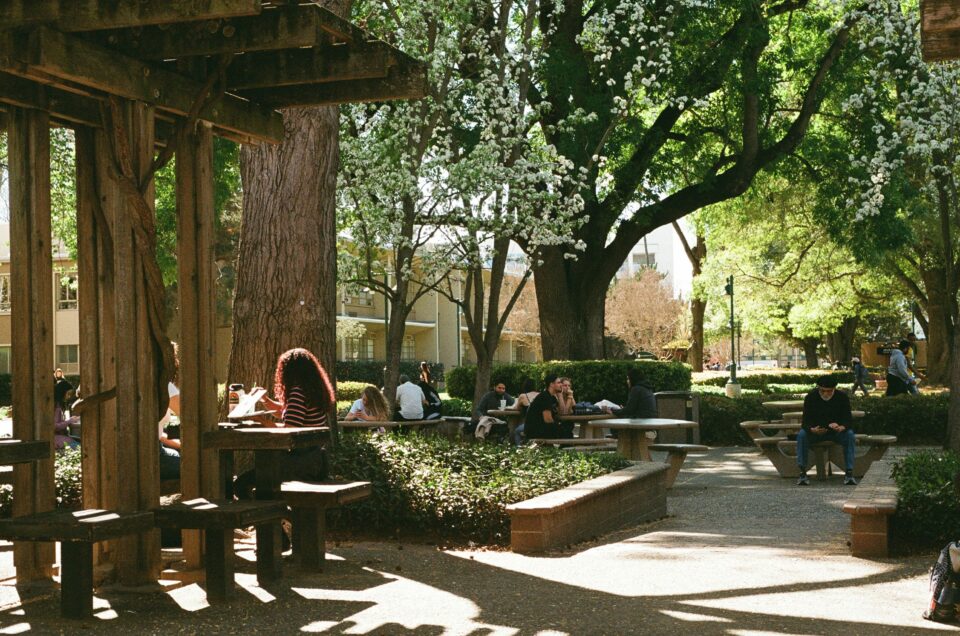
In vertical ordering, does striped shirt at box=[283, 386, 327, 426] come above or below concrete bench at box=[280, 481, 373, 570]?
above

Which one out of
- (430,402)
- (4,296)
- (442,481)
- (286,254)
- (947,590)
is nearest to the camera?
(947,590)

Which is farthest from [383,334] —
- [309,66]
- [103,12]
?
[103,12]

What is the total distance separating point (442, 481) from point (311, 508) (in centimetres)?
209

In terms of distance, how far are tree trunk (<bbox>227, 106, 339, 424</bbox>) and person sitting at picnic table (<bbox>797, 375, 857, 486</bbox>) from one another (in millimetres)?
6919

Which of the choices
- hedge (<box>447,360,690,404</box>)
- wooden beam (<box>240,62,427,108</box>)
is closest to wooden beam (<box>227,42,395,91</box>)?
wooden beam (<box>240,62,427,108</box>)

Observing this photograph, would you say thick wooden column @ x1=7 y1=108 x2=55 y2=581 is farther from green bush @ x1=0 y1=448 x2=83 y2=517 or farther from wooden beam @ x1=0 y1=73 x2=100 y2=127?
green bush @ x1=0 y1=448 x2=83 y2=517

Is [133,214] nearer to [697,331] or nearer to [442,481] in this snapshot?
[442,481]

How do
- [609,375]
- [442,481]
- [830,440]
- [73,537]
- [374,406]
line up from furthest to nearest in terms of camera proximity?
[609,375], [374,406], [830,440], [442,481], [73,537]

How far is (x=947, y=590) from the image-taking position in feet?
21.0

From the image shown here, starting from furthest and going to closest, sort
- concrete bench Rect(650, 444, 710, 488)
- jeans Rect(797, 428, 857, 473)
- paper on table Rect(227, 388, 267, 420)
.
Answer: jeans Rect(797, 428, 857, 473), concrete bench Rect(650, 444, 710, 488), paper on table Rect(227, 388, 267, 420)

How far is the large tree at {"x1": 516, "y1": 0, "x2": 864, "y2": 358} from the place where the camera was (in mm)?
22141

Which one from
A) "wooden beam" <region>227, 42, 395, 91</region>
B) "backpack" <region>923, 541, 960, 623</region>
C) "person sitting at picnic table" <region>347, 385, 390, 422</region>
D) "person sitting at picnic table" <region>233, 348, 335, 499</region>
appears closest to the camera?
"backpack" <region>923, 541, 960, 623</region>

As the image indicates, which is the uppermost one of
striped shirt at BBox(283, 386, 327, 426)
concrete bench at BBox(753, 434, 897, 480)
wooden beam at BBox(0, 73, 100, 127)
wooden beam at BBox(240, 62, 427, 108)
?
wooden beam at BBox(240, 62, 427, 108)

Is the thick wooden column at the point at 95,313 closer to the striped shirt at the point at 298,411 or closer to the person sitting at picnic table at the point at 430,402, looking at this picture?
the striped shirt at the point at 298,411
